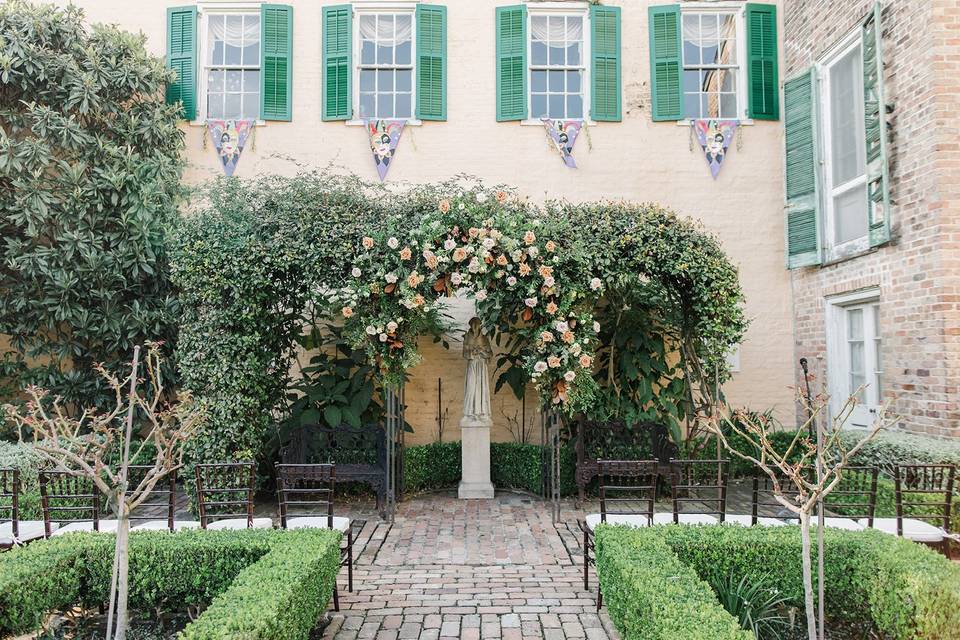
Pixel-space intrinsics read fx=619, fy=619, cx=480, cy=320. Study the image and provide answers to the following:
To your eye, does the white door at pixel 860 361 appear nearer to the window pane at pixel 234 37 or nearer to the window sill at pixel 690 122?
the window sill at pixel 690 122

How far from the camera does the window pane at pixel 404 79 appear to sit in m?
9.18

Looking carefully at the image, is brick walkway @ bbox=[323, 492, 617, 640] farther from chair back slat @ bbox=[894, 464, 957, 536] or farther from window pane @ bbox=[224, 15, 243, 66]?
window pane @ bbox=[224, 15, 243, 66]

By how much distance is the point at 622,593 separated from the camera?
3.52m

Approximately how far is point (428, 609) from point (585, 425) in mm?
3560

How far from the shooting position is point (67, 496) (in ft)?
15.1

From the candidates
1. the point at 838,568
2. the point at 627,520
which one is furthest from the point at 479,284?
the point at 838,568

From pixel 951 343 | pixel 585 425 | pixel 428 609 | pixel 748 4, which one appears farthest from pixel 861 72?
pixel 428 609

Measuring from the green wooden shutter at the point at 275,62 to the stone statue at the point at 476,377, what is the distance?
4309mm

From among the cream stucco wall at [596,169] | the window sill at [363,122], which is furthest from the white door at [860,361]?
the window sill at [363,122]

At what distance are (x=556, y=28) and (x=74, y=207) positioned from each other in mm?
7014

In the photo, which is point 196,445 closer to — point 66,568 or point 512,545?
point 66,568

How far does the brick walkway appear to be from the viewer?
4.04 meters

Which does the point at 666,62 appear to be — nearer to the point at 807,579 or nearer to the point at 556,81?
the point at 556,81

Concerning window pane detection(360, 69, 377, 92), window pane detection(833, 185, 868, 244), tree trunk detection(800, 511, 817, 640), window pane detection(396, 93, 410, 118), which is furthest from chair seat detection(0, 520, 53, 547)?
window pane detection(833, 185, 868, 244)
